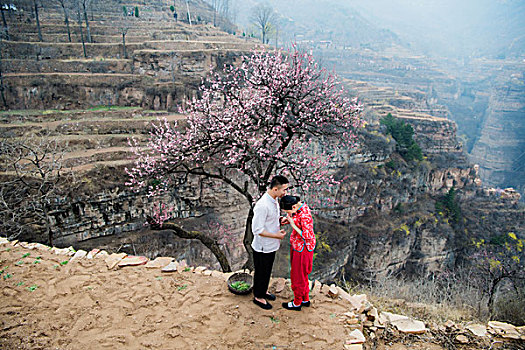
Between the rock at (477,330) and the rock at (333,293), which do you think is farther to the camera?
the rock at (333,293)

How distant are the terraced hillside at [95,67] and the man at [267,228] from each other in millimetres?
20426

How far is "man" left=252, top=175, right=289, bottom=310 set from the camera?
14.2 feet

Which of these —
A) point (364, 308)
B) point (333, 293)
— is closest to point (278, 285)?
point (333, 293)

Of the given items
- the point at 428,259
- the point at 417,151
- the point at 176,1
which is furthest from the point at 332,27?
the point at 428,259

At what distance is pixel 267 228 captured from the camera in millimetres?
4441

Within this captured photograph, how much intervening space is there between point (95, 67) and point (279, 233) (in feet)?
84.9

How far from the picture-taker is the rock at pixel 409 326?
16.5ft

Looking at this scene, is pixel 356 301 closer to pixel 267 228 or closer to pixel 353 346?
pixel 353 346

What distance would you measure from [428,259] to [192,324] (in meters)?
33.0

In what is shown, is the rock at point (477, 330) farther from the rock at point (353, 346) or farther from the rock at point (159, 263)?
the rock at point (159, 263)

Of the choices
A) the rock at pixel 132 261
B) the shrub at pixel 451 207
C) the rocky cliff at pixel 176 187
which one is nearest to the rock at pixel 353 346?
the rock at pixel 132 261

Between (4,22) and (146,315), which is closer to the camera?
(146,315)

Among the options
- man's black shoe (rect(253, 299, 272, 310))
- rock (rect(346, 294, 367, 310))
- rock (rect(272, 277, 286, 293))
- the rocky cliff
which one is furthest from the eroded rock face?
man's black shoe (rect(253, 299, 272, 310))

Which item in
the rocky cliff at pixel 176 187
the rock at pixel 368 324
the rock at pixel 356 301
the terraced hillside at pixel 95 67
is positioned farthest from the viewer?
the terraced hillside at pixel 95 67
